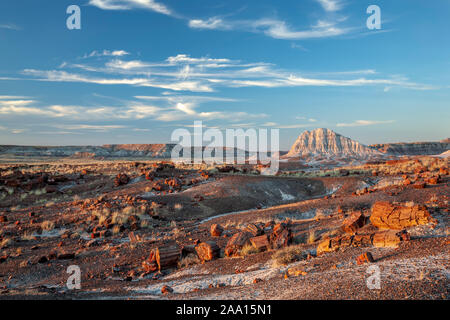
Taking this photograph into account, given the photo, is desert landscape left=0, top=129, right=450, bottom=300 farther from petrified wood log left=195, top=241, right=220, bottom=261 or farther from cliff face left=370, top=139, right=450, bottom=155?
cliff face left=370, top=139, right=450, bottom=155

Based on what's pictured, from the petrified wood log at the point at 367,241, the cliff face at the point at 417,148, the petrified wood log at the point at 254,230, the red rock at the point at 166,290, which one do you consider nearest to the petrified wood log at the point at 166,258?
the red rock at the point at 166,290

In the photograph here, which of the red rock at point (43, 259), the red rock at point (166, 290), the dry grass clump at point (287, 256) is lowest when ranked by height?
the red rock at point (43, 259)

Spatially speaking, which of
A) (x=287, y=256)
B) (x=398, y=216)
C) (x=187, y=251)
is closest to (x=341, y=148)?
(x=398, y=216)

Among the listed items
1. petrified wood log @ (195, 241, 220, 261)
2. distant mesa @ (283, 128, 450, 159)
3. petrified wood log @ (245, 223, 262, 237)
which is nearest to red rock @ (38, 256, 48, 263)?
petrified wood log @ (195, 241, 220, 261)

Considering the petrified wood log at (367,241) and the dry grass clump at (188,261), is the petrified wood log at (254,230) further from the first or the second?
the petrified wood log at (367,241)

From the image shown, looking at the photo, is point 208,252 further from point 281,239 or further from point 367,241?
point 367,241
